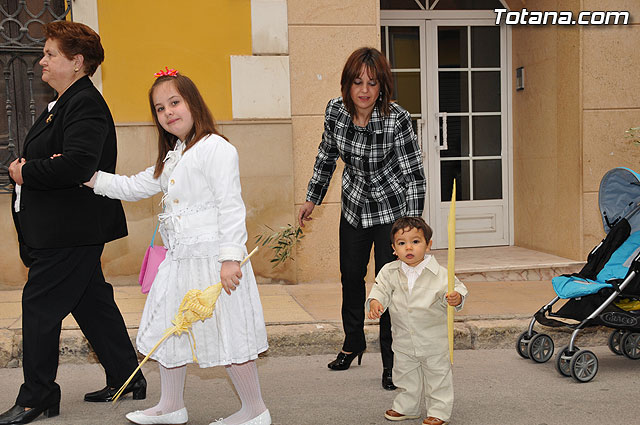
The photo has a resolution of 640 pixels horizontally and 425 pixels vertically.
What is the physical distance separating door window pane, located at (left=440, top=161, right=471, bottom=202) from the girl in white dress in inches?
222

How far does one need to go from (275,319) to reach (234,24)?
3.06 m

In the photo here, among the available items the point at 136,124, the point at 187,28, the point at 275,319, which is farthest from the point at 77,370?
the point at 187,28

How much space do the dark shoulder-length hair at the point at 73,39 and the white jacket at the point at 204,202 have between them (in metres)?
0.83

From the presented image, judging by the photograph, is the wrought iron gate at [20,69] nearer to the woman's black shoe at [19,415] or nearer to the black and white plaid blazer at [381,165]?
the woman's black shoe at [19,415]

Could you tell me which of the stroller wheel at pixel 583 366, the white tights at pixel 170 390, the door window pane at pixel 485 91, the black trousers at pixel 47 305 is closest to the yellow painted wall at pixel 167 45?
the door window pane at pixel 485 91

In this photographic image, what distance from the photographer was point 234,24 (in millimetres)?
7266

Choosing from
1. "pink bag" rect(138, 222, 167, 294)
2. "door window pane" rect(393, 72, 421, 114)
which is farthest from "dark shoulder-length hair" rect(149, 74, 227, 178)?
"door window pane" rect(393, 72, 421, 114)

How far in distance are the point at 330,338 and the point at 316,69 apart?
3.00 meters

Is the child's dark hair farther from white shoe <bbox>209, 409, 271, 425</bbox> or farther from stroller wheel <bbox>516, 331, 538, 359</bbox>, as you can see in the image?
stroller wheel <bbox>516, 331, 538, 359</bbox>

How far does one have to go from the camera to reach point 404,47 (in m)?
8.77

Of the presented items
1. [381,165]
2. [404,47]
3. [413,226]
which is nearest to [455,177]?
[404,47]

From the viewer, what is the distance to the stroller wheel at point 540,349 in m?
5.09

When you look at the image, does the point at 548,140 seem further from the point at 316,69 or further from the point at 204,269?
the point at 204,269

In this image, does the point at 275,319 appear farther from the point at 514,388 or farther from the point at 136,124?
the point at 136,124
